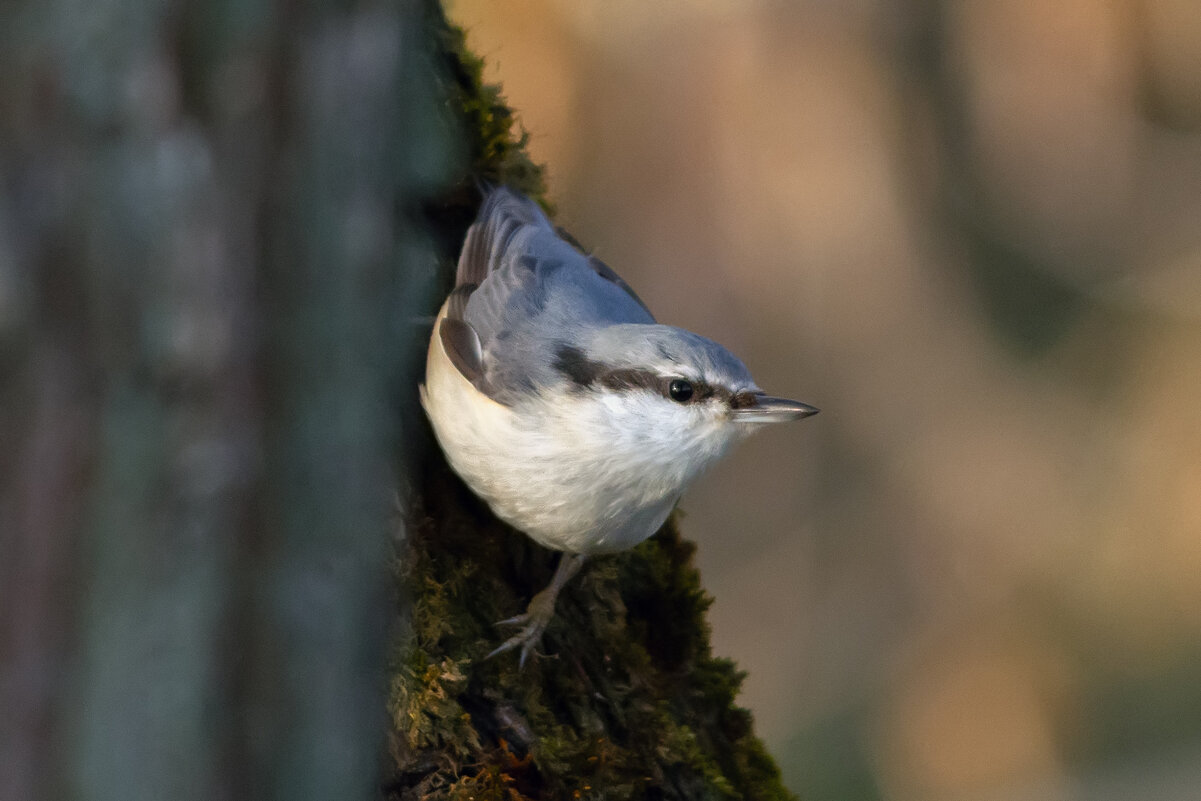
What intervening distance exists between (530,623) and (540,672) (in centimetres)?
11

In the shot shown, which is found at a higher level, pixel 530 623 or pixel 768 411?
pixel 768 411

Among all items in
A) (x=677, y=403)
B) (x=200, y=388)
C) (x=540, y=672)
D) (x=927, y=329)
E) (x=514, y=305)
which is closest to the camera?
(x=200, y=388)

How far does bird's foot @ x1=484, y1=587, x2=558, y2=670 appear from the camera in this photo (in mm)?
2014

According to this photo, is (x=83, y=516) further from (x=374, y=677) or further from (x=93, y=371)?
(x=374, y=677)

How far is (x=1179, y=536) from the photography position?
5.82 meters

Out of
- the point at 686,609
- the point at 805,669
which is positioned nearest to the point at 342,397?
the point at 686,609

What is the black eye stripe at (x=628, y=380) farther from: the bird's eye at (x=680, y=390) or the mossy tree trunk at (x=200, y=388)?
the mossy tree trunk at (x=200, y=388)

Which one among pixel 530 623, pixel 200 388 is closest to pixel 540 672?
pixel 530 623

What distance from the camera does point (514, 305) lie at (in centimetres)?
241

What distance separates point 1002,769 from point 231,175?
549 centimetres

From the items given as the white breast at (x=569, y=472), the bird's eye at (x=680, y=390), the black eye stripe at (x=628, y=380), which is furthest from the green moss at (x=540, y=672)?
the bird's eye at (x=680, y=390)

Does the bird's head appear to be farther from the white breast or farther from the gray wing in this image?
the gray wing

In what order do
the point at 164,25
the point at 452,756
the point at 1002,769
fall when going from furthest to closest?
the point at 1002,769
the point at 452,756
the point at 164,25

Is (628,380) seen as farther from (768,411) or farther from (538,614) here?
(538,614)
